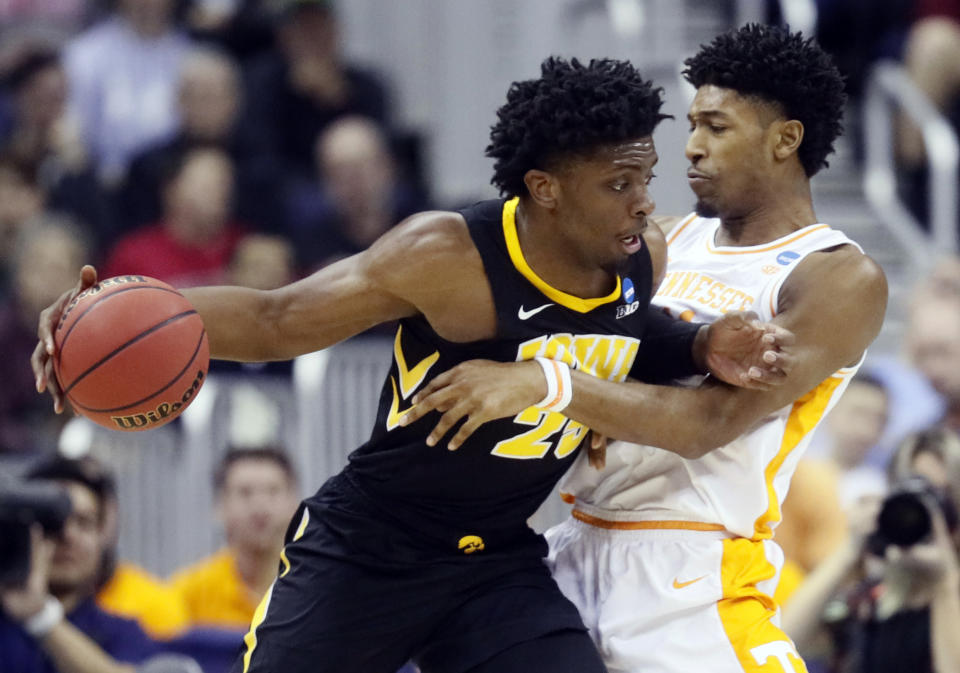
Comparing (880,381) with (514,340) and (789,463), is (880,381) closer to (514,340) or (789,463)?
(789,463)

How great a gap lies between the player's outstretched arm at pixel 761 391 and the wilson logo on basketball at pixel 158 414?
0.56 m

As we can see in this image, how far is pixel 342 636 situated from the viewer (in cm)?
410

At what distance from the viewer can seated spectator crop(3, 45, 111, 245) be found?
365 inches

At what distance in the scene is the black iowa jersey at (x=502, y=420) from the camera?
13.3 ft

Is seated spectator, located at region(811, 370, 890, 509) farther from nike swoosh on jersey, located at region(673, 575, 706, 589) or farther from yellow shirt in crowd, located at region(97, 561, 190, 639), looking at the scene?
yellow shirt in crowd, located at region(97, 561, 190, 639)

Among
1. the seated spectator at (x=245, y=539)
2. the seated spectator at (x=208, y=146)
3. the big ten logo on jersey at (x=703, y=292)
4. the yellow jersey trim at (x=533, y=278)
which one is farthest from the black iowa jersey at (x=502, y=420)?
the seated spectator at (x=208, y=146)

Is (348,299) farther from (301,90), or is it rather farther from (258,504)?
(301,90)

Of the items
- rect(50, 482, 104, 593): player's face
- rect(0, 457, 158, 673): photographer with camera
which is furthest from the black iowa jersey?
rect(50, 482, 104, 593): player's face

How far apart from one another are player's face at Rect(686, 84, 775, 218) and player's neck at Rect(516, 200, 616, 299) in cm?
52

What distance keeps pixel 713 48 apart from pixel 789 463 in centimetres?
122

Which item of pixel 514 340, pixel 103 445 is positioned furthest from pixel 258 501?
pixel 514 340

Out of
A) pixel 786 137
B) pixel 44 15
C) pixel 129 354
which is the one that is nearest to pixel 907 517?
pixel 786 137

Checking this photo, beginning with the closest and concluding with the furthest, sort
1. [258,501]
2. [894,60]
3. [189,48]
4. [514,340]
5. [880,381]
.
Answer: [514,340]
[258,501]
[880,381]
[894,60]
[189,48]

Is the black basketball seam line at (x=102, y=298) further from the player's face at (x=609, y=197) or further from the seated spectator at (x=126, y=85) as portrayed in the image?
the seated spectator at (x=126, y=85)
